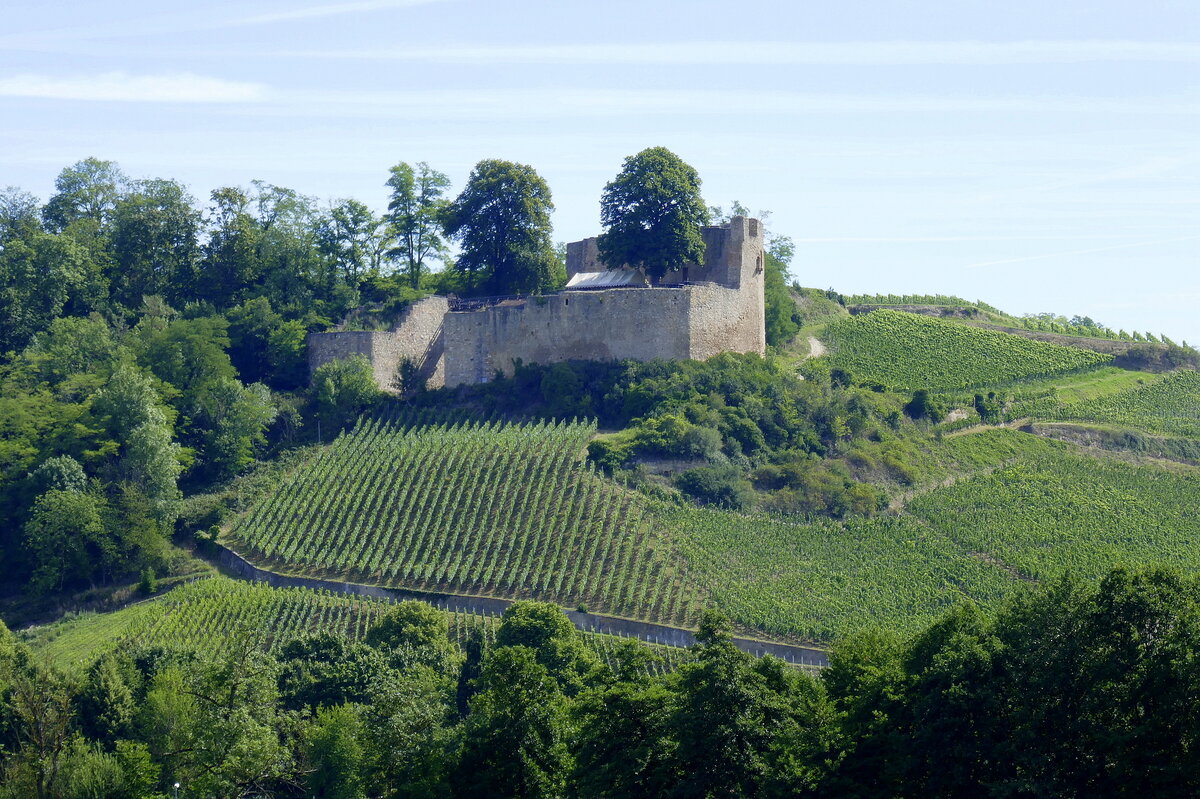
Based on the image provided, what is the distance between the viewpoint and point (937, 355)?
63438 millimetres

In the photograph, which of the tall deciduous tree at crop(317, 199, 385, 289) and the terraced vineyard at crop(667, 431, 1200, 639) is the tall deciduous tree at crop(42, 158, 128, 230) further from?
the terraced vineyard at crop(667, 431, 1200, 639)

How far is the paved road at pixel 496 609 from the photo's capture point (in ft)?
130

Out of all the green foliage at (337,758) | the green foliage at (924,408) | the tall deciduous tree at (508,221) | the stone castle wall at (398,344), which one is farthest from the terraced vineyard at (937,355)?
the green foliage at (337,758)

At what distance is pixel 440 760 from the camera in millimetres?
30844

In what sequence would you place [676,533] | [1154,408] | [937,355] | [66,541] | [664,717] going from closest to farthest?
1. [664,717]
2. [676,533]
3. [66,541]
4. [1154,408]
5. [937,355]

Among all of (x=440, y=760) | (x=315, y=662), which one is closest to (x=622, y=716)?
(x=440, y=760)

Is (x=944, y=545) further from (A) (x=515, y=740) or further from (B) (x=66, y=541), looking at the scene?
(B) (x=66, y=541)

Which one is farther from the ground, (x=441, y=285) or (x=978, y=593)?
(x=441, y=285)

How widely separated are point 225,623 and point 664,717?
16.5 meters

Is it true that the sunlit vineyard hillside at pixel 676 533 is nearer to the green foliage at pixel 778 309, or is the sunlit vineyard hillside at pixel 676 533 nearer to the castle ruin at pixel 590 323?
the castle ruin at pixel 590 323

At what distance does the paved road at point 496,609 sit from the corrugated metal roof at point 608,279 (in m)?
15.1

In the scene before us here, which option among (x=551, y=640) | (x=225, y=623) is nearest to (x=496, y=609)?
(x=551, y=640)

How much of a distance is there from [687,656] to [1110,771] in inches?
580

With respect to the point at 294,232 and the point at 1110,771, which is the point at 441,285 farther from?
the point at 1110,771
